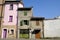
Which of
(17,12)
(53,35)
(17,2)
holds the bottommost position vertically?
(53,35)

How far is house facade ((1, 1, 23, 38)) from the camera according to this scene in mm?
47062

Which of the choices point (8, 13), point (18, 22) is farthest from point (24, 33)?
point (8, 13)

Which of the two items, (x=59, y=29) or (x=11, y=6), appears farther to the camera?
(x=11, y=6)

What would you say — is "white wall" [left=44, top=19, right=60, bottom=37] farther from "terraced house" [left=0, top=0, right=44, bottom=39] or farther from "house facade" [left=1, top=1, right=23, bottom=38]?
"house facade" [left=1, top=1, right=23, bottom=38]

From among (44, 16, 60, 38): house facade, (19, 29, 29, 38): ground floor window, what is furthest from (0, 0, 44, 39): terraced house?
(44, 16, 60, 38): house facade

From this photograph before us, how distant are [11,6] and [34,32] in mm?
10242

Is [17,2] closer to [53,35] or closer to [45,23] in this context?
[45,23]

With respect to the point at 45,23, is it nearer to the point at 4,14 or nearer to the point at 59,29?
the point at 59,29

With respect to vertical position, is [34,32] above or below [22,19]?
below

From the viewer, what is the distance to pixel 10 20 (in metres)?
47.8

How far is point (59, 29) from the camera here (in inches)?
1786

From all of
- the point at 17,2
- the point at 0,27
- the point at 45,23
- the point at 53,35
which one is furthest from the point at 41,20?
the point at 0,27

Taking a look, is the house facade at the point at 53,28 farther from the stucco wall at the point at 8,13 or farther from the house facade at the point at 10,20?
the stucco wall at the point at 8,13

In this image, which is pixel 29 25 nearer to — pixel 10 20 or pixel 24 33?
pixel 24 33
